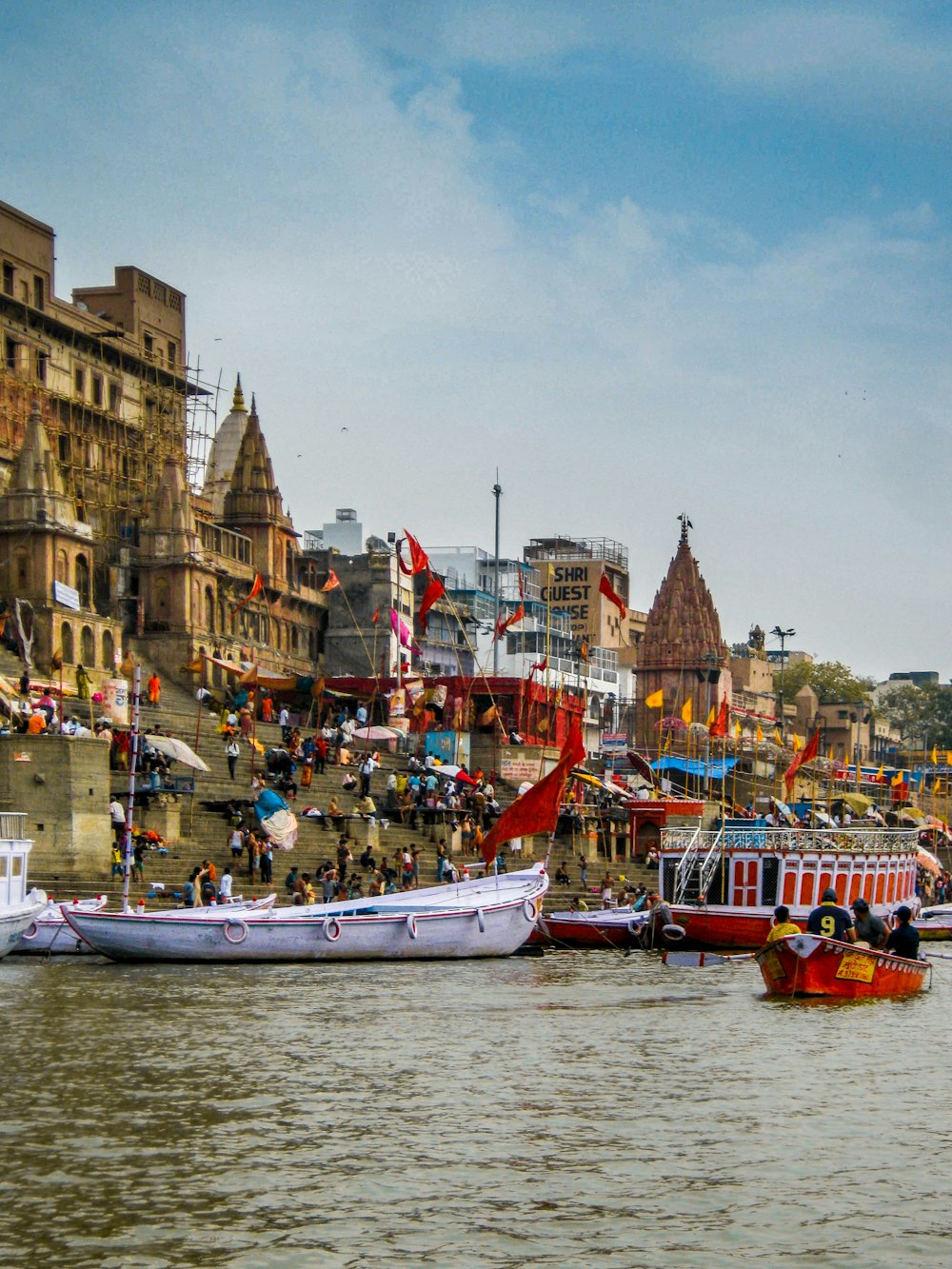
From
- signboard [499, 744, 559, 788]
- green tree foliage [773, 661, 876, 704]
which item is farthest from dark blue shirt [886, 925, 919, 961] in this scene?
green tree foliage [773, 661, 876, 704]

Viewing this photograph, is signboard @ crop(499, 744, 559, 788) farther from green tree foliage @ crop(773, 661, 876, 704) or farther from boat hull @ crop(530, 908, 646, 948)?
green tree foliage @ crop(773, 661, 876, 704)

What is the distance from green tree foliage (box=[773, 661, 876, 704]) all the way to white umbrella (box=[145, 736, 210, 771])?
358 ft

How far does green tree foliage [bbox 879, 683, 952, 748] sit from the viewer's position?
6683 inches

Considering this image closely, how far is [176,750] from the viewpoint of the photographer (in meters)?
44.9

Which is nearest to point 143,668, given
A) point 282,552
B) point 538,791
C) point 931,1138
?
point 282,552

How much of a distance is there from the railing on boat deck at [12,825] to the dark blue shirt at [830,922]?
14.3 m

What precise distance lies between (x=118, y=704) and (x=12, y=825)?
31.7 ft

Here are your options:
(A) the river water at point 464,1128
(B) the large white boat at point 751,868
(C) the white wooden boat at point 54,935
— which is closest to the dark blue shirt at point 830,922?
(A) the river water at point 464,1128

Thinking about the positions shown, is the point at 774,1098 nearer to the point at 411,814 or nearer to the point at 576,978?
the point at 576,978

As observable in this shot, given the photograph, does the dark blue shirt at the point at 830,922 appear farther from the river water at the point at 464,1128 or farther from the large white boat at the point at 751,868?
the large white boat at the point at 751,868

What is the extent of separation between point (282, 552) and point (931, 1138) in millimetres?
63104

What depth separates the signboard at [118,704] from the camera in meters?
49.4

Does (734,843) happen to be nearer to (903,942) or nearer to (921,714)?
(903,942)

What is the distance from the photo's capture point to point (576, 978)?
36.5 metres
